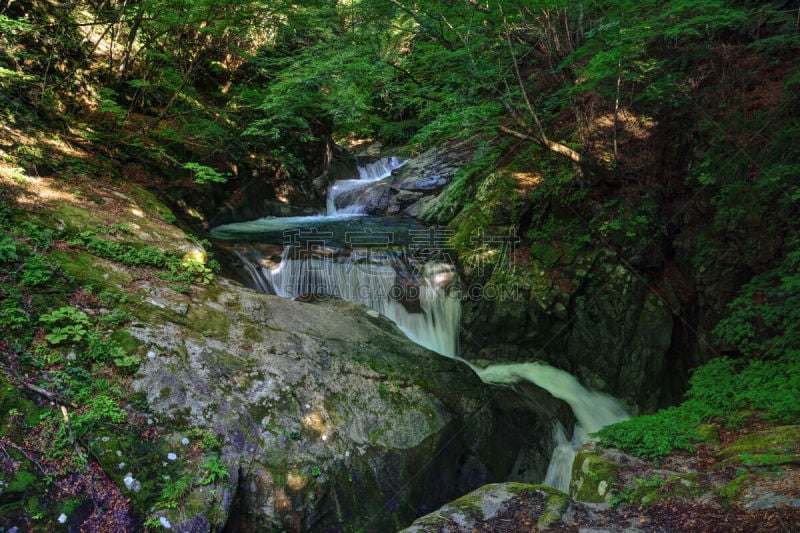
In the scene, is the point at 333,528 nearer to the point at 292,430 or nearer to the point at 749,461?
the point at 292,430

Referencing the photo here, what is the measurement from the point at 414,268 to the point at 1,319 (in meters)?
6.48

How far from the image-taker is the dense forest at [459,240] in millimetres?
3320

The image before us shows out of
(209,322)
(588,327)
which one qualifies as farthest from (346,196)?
(209,322)

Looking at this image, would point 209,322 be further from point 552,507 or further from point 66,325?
point 552,507

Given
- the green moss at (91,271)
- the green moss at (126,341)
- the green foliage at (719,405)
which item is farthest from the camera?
the green moss at (91,271)

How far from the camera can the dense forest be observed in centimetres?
332

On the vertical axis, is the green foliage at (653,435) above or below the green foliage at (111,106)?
below

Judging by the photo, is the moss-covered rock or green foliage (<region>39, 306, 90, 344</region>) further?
green foliage (<region>39, 306, 90, 344</region>)

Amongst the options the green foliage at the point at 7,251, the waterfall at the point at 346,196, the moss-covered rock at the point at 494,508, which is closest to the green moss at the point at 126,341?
the green foliage at the point at 7,251

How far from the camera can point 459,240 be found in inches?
360

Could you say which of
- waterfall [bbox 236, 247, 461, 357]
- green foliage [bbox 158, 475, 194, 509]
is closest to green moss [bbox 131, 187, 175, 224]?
waterfall [bbox 236, 247, 461, 357]

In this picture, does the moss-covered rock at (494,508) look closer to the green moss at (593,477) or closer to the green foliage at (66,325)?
the green moss at (593,477)

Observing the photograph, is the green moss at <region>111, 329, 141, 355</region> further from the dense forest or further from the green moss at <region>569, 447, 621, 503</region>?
the green moss at <region>569, 447, 621, 503</region>

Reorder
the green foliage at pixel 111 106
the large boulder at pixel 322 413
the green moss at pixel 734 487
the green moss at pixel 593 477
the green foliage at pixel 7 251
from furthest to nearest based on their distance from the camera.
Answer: the green foliage at pixel 111 106
the green foliage at pixel 7 251
the large boulder at pixel 322 413
the green moss at pixel 593 477
the green moss at pixel 734 487
